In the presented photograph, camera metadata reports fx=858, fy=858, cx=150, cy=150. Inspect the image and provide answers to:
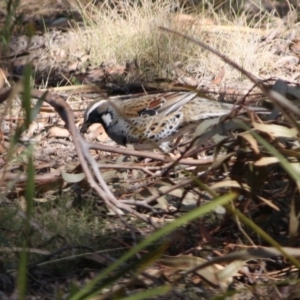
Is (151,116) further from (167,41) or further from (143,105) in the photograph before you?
(167,41)

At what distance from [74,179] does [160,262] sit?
784 mm

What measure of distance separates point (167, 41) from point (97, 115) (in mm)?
1539

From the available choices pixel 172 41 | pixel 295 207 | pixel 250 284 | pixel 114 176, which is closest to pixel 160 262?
pixel 250 284

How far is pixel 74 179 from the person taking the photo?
14.3ft

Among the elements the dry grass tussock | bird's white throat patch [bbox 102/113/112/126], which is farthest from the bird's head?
the dry grass tussock

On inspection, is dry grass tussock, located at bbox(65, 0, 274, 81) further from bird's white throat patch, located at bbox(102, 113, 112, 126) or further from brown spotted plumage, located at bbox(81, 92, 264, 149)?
bird's white throat patch, located at bbox(102, 113, 112, 126)

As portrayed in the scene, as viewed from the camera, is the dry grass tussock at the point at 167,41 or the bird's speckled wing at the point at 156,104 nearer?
the bird's speckled wing at the point at 156,104

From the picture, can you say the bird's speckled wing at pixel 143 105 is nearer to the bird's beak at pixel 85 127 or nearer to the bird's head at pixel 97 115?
the bird's head at pixel 97 115

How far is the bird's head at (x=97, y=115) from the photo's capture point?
656 cm

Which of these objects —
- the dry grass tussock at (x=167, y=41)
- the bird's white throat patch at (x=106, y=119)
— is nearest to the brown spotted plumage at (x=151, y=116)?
the bird's white throat patch at (x=106, y=119)

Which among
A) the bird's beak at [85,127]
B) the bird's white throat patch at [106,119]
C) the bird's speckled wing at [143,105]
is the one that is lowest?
the bird's beak at [85,127]

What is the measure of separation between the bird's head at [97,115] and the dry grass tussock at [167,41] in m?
1.09

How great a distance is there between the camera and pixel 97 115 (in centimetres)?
660

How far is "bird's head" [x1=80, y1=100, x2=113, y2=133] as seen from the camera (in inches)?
258
